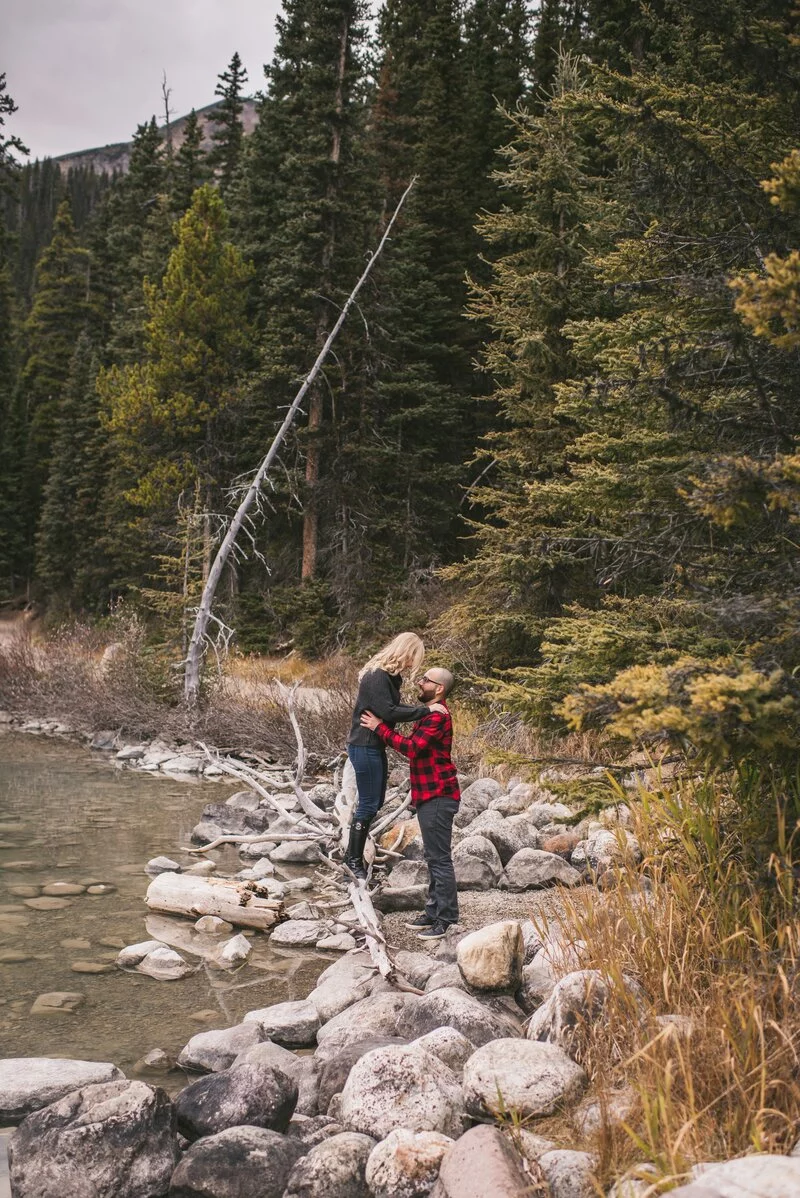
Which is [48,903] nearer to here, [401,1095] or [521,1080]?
[401,1095]

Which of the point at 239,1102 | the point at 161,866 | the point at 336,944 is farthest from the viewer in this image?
the point at 161,866

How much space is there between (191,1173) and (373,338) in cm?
2048

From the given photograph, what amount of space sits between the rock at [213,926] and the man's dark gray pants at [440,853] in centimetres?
171

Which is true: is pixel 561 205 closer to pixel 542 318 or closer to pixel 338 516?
pixel 542 318

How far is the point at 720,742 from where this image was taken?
269 cm

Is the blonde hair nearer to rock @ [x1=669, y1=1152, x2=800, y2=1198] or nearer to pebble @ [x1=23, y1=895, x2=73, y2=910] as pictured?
pebble @ [x1=23, y1=895, x2=73, y2=910]

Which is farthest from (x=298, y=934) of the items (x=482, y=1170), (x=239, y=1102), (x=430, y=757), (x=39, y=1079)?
(x=482, y=1170)

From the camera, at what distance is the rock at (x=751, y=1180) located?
207 cm

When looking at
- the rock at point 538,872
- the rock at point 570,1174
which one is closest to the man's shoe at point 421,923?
the rock at point 538,872

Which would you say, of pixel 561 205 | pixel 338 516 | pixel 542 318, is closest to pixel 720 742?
pixel 542 318

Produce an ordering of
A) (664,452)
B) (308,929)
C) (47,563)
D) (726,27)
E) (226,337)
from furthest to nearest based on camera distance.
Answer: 1. (47,563)
2. (226,337)
3. (308,929)
4. (664,452)
5. (726,27)

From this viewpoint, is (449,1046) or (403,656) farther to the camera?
(403,656)

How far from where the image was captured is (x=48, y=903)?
23.5 feet

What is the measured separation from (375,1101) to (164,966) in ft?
9.07
